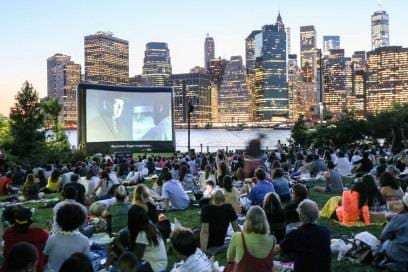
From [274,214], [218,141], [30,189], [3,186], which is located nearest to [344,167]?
[30,189]

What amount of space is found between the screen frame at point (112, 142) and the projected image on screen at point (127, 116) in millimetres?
217

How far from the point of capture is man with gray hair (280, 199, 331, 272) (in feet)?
15.2

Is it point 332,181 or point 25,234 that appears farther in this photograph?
point 332,181

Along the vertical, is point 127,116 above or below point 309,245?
above

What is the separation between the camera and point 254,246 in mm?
4602

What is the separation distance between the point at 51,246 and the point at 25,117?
79.3 feet

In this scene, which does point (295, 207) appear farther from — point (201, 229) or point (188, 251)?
point (188, 251)

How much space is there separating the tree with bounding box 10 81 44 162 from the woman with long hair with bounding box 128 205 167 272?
20635 mm

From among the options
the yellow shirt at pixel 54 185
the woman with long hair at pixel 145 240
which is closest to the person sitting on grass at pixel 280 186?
the woman with long hair at pixel 145 240

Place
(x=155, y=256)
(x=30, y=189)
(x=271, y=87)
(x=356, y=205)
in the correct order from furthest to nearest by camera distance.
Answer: (x=271, y=87) → (x=30, y=189) → (x=356, y=205) → (x=155, y=256)

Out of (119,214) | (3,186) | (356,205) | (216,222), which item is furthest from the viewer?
(3,186)

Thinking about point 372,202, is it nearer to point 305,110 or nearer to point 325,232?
point 325,232

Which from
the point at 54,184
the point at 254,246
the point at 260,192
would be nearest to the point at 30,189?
the point at 54,184

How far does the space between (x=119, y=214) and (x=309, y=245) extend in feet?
14.0
